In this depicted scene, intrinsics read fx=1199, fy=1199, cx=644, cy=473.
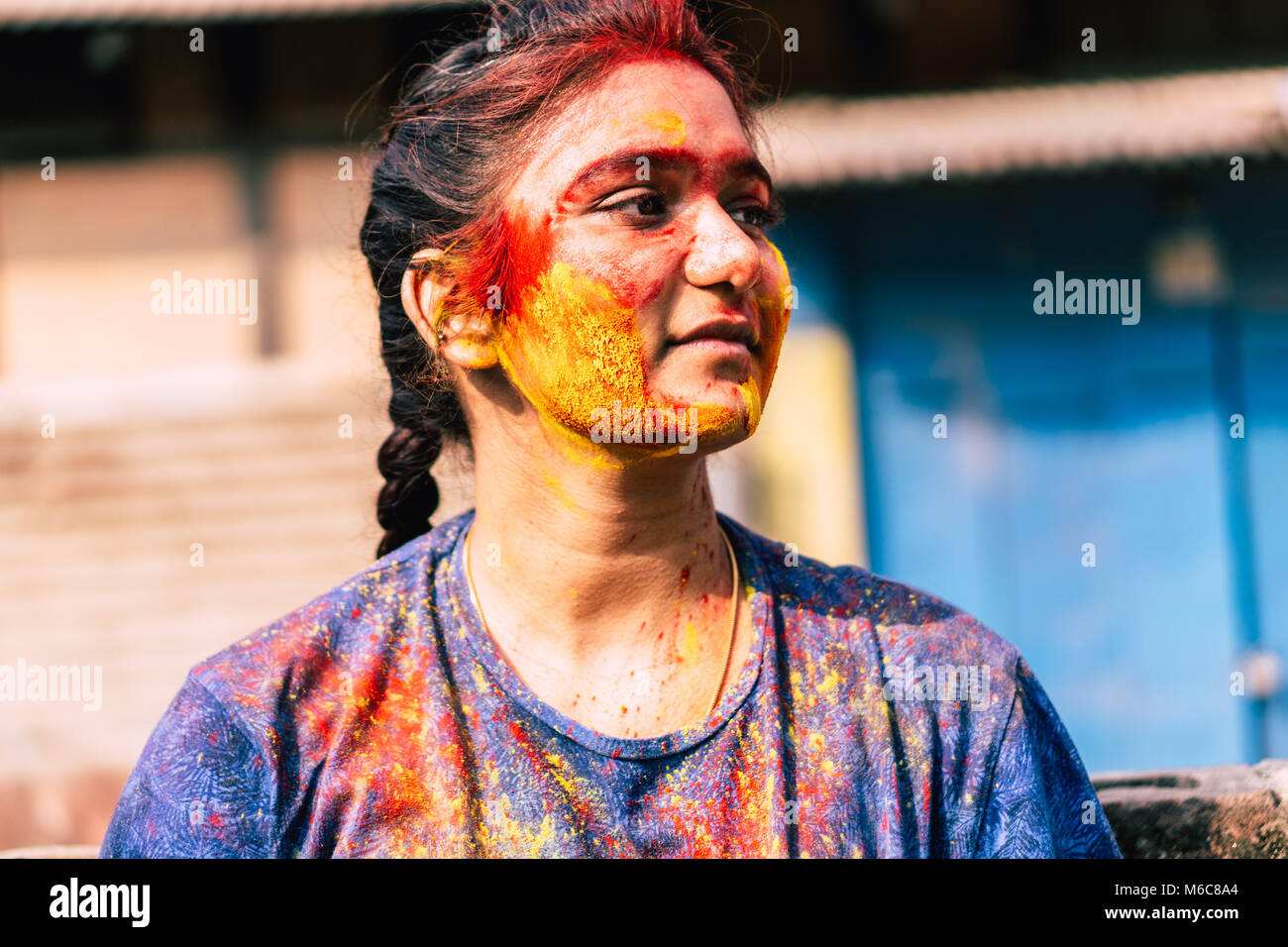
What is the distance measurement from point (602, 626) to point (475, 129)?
928mm

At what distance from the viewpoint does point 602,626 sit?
2129mm

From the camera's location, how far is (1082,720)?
6605 mm

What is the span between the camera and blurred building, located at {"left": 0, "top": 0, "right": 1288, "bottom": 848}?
6531 mm

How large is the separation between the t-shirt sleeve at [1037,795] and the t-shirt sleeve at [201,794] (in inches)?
46.4

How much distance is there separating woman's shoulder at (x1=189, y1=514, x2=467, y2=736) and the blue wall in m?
4.62

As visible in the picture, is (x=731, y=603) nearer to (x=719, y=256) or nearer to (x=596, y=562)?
(x=596, y=562)

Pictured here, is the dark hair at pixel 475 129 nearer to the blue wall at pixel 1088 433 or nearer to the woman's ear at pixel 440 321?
the woman's ear at pixel 440 321

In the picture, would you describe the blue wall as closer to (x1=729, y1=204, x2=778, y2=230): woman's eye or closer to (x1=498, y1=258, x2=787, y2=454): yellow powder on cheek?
(x1=729, y1=204, x2=778, y2=230): woman's eye

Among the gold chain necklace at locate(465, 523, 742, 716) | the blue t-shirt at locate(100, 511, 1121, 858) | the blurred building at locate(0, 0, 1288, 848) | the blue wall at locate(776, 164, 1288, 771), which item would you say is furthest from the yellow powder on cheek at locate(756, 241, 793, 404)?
the blue wall at locate(776, 164, 1288, 771)

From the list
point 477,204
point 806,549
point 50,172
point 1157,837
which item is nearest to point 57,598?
point 50,172

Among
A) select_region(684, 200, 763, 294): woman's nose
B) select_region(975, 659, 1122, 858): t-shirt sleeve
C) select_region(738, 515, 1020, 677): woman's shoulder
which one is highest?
select_region(684, 200, 763, 294): woman's nose

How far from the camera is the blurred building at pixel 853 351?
653 cm

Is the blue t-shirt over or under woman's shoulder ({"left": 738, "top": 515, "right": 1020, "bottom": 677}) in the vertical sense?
under

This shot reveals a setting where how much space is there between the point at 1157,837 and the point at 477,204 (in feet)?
5.90
